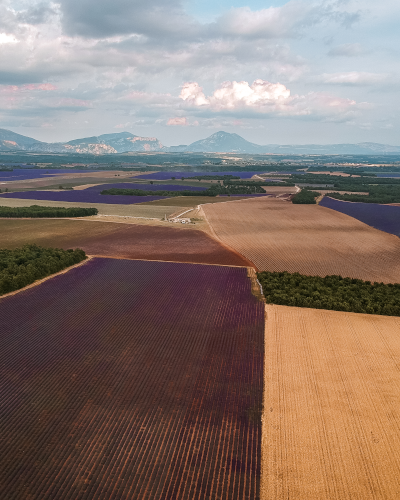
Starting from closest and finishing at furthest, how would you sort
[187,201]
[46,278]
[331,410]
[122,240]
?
[331,410]
[46,278]
[122,240]
[187,201]

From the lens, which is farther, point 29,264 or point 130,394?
point 29,264

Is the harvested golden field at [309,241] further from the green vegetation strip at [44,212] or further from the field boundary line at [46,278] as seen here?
the green vegetation strip at [44,212]

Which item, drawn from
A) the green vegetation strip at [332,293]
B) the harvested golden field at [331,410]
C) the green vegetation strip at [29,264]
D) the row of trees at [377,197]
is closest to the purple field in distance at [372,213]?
the row of trees at [377,197]

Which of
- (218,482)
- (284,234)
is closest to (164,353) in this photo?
(218,482)

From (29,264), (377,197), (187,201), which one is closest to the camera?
(29,264)

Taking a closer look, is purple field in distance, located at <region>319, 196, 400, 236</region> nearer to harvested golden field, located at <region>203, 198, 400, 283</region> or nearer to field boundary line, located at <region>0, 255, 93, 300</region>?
harvested golden field, located at <region>203, 198, 400, 283</region>

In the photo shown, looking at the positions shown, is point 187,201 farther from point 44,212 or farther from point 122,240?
point 122,240

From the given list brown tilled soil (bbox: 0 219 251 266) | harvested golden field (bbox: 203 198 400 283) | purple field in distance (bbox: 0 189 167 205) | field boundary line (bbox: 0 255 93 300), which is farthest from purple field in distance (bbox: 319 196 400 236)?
field boundary line (bbox: 0 255 93 300)

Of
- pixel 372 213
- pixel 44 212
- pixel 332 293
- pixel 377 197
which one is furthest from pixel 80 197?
pixel 377 197

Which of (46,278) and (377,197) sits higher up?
(377,197)
